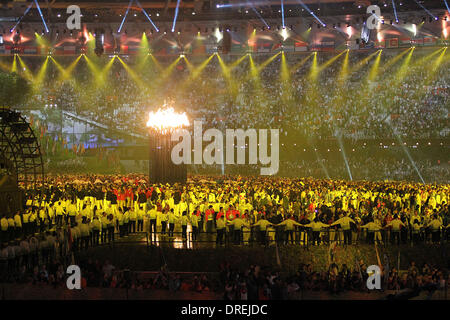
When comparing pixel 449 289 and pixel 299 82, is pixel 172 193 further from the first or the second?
pixel 299 82

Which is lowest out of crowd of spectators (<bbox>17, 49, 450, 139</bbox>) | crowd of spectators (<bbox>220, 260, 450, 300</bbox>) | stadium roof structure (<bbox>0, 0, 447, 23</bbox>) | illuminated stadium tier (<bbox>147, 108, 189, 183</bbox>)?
crowd of spectators (<bbox>220, 260, 450, 300</bbox>)

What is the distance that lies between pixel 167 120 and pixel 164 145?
1572mm

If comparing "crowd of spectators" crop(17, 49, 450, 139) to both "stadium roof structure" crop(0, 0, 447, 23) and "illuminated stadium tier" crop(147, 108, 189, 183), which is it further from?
"illuminated stadium tier" crop(147, 108, 189, 183)

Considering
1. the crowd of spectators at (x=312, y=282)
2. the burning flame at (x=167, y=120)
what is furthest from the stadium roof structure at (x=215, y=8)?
the crowd of spectators at (x=312, y=282)

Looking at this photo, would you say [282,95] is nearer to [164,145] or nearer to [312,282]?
[164,145]

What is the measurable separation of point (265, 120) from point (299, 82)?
17.6 feet

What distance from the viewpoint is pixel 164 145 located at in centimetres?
2877

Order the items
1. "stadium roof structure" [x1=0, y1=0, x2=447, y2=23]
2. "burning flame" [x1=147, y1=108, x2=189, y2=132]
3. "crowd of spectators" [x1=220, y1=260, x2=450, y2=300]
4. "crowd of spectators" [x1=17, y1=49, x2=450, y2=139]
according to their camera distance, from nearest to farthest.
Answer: "crowd of spectators" [x1=220, y1=260, x2=450, y2=300] < "burning flame" [x1=147, y1=108, x2=189, y2=132] < "stadium roof structure" [x1=0, y1=0, x2=447, y2=23] < "crowd of spectators" [x1=17, y1=49, x2=450, y2=139]

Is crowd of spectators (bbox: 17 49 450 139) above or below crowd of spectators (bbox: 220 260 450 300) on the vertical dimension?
above

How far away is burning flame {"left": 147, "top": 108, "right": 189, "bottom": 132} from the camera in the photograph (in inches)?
1090

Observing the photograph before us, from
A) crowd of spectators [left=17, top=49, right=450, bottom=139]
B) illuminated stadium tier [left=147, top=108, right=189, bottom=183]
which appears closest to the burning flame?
illuminated stadium tier [left=147, top=108, right=189, bottom=183]
